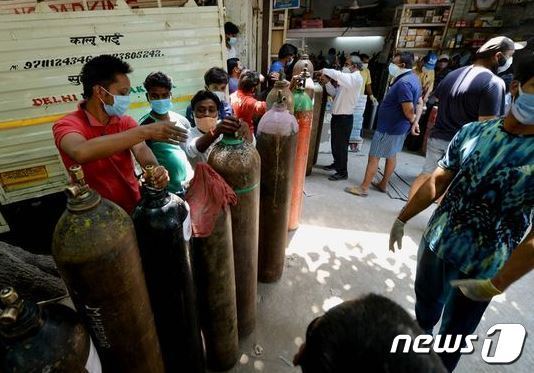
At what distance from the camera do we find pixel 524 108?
1370mm

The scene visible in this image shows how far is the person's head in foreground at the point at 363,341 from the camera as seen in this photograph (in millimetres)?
693

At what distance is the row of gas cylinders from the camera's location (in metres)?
1.09

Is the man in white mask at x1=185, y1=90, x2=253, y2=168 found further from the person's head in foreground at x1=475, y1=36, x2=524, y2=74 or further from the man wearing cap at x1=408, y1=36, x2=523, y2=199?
the person's head in foreground at x1=475, y1=36, x2=524, y2=74

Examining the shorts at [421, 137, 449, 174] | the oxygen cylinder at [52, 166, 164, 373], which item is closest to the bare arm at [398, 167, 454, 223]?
the oxygen cylinder at [52, 166, 164, 373]

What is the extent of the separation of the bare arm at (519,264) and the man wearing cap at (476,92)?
1.62m

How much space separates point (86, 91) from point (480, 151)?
7.97 ft

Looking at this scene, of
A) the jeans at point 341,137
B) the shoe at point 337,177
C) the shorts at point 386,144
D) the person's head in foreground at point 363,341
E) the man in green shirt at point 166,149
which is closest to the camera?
the person's head in foreground at point 363,341

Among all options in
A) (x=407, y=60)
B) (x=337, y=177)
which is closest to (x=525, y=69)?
(x=407, y=60)

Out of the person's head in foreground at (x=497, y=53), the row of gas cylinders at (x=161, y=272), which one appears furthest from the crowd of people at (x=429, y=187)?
the person's head in foreground at (x=497, y=53)

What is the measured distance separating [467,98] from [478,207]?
2.19m

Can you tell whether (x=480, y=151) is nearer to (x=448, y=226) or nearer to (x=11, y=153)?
(x=448, y=226)

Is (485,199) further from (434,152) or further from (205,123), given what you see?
(434,152)

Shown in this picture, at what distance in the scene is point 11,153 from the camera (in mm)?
3283

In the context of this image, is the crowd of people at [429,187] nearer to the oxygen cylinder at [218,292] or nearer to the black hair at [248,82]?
the oxygen cylinder at [218,292]
